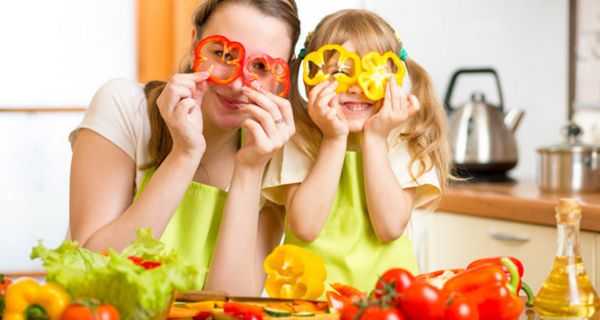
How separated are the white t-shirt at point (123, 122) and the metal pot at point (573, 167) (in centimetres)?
153

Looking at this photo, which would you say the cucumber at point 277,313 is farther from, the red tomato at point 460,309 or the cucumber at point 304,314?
the red tomato at point 460,309

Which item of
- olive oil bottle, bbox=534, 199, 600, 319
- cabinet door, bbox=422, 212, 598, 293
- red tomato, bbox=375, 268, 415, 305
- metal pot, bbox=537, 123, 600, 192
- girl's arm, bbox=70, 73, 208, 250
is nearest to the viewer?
red tomato, bbox=375, 268, 415, 305

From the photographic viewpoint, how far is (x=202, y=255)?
187cm

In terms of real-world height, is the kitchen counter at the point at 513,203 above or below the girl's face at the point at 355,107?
below

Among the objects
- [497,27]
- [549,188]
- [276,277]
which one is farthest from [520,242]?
[276,277]

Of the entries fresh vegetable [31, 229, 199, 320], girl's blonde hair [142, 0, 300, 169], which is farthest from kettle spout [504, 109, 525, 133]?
fresh vegetable [31, 229, 199, 320]

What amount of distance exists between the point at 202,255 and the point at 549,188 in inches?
57.6

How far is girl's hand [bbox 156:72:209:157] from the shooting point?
167 cm

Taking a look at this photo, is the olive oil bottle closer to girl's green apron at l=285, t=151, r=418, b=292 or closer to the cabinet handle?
girl's green apron at l=285, t=151, r=418, b=292

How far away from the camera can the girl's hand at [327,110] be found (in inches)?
71.1

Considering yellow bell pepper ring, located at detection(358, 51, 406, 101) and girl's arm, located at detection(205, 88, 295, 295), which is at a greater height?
yellow bell pepper ring, located at detection(358, 51, 406, 101)

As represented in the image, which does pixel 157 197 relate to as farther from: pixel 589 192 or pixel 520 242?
pixel 589 192

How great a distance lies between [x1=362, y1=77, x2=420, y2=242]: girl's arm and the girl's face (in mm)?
27

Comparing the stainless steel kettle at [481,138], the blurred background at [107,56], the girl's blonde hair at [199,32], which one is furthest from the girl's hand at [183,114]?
the stainless steel kettle at [481,138]
